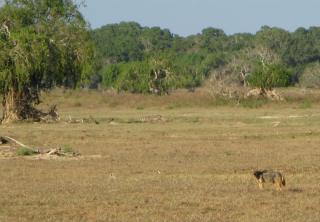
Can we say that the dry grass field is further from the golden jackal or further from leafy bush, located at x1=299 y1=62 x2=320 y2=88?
leafy bush, located at x1=299 y1=62 x2=320 y2=88

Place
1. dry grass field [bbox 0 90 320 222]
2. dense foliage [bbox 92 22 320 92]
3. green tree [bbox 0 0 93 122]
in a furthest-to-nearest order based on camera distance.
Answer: dense foliage [bbox 92 22 320 92]
green tree [bbox 0 0 93 122]
dry grass field [bbox 0 90 320 222]

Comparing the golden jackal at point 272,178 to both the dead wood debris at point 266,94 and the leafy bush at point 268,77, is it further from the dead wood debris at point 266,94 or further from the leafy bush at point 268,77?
the leafy bush at point 268,77

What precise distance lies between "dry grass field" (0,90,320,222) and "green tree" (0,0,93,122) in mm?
3549

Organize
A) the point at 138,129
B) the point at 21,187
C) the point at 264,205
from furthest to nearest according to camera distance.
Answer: the point at 138,129 → the point at 21,187 → the point at 264,205

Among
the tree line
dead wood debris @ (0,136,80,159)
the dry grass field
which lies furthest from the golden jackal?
the tree line

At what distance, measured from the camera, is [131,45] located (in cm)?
13912

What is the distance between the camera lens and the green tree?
4588 centimetres

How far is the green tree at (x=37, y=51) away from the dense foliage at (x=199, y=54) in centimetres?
1671

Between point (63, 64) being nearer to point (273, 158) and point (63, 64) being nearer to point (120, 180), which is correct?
point (273, 158)

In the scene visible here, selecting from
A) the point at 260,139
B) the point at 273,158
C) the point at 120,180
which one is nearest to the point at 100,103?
the point at 260,139

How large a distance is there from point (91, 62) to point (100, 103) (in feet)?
88.0

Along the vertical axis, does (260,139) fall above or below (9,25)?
below

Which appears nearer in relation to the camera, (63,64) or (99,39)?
(63,64)

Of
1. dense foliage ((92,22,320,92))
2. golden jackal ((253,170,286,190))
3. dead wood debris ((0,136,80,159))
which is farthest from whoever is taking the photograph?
dense foliage ((92,22,320,92))
